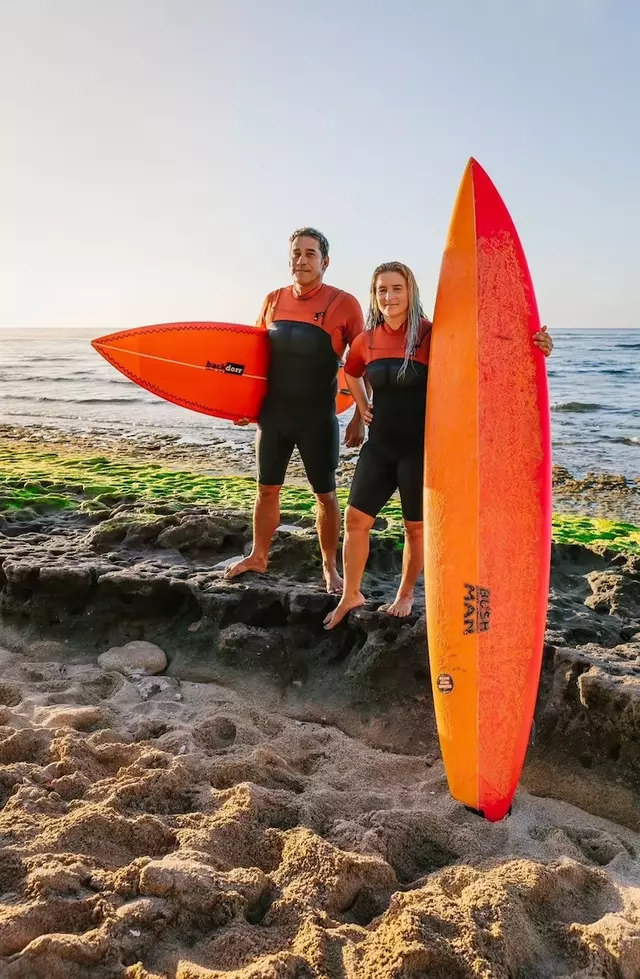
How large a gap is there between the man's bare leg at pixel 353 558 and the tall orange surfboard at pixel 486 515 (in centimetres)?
51

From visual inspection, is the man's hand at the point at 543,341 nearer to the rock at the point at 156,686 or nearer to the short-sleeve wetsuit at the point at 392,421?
the short-sleeve wetsuit at the point at 392,421

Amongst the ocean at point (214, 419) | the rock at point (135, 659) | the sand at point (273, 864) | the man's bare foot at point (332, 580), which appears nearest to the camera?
the sand at point (273, 864)

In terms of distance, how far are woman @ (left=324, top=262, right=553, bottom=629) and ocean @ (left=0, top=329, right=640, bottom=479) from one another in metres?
6.27

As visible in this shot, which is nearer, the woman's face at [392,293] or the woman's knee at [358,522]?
the woman's face at [392,293]

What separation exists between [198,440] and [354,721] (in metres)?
9.06

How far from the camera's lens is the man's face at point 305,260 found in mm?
3748

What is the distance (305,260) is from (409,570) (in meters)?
1.76

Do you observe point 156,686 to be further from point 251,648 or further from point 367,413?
point 367,413

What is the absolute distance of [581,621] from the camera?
358 centimetres

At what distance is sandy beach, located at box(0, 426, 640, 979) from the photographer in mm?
1871

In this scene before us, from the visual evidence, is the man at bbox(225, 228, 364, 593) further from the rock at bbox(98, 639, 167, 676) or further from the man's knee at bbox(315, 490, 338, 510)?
the rock at bbox(98, 639, 167, 676)

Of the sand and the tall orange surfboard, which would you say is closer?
the sand

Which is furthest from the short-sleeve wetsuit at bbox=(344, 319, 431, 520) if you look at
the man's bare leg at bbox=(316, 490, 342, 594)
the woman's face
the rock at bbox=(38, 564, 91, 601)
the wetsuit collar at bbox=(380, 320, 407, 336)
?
the rock at bbox=(38, 564, 91, 601)

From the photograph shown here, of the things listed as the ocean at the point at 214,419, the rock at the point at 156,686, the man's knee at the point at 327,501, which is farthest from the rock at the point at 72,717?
the ocean at the point at 214,419
